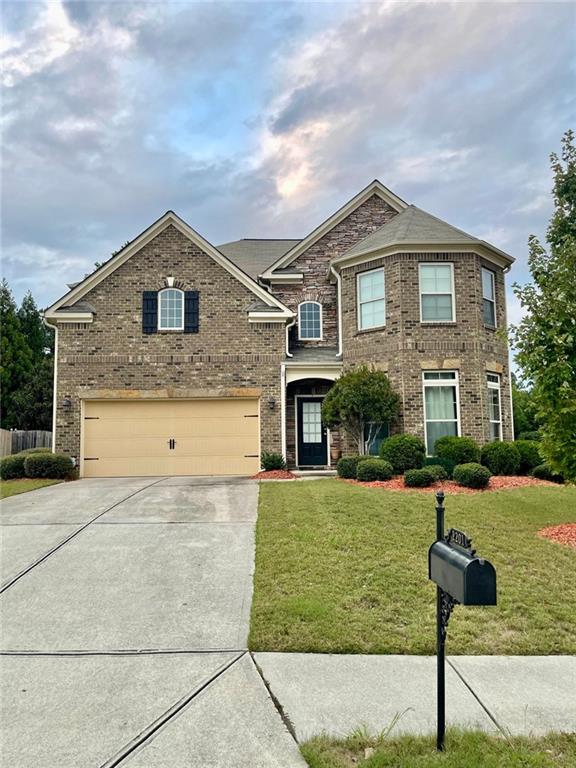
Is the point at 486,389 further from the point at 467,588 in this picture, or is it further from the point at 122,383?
the point at 467,588

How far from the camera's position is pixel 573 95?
45.2 ft

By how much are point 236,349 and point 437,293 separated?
19.5 feet

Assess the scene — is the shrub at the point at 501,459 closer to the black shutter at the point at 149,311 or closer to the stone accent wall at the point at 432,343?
the stone accent wall at the point at 432,343

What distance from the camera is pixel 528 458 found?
44.6 feet

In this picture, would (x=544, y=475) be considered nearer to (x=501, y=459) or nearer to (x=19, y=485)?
(x=501, y=459)

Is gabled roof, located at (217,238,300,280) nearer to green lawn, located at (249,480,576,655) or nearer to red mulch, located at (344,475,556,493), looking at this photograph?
red mulch, located at (344,475,556,493)

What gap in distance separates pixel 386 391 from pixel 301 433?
12.0 ft

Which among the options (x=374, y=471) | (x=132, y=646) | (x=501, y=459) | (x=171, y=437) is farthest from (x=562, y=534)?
(x=171, y=437)

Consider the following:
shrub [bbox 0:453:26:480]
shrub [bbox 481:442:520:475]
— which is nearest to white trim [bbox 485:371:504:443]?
shrub [bbox 481:442:520:475]

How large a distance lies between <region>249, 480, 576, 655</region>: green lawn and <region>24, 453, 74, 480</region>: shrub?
7.25 metres

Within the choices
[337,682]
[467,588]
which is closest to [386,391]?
[337,682]

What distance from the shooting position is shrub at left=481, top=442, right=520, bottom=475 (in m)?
13.2

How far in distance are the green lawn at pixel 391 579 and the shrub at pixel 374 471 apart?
243 cm

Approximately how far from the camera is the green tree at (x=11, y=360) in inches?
1061
